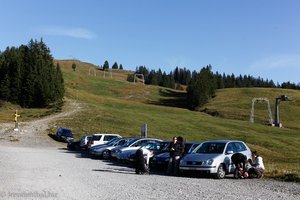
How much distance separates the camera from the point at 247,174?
60.0 ft

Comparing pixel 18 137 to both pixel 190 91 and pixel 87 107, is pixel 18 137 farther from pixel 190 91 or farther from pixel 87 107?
pixel 190 91

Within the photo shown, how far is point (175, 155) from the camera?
1978cm

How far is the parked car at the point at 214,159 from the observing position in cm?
1799

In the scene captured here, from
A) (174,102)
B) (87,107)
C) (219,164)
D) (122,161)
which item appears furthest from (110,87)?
(219,164)

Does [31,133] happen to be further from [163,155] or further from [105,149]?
[163,155]

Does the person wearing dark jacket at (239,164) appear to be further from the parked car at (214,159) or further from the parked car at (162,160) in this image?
the parked car at (162,160)

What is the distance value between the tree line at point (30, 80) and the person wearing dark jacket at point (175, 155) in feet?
200

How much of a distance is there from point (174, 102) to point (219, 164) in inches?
4684

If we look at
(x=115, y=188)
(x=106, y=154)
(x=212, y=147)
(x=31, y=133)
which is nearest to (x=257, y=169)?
(x=212, y=147)

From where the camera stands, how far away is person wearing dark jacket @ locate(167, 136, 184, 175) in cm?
1958

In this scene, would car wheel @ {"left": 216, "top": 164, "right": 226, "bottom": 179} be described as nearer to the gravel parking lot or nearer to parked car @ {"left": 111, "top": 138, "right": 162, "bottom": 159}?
the gravel parking lot

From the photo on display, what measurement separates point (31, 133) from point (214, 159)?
3848 cm

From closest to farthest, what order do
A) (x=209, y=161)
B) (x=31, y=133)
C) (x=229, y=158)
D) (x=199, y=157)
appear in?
(x=209, y=161)
(x=199, y=157)
(x=229, y=158)
(x=31, y=133)

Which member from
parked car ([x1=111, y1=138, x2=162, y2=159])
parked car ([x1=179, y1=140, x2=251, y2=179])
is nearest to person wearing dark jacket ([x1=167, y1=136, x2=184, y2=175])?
parked car ([x1=179, y1=140, x2=251, y2=179])
